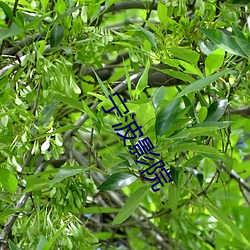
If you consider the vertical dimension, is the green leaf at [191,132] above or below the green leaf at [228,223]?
above

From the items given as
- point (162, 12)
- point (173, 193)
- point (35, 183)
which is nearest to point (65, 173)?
point (35, 183)

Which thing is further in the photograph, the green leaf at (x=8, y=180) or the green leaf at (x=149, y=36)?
the green leaf at (x=149, y=36)

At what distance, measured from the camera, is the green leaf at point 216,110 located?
89cm

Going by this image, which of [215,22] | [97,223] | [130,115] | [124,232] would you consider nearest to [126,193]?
[124,232]

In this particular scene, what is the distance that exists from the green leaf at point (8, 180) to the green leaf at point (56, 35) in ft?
0.58

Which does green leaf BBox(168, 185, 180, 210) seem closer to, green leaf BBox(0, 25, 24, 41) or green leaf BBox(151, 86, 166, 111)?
green leaf BBox(151, 86, 166, 111)

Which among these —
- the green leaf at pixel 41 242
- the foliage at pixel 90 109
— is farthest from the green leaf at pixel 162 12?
the green leaf at pixel 41 242

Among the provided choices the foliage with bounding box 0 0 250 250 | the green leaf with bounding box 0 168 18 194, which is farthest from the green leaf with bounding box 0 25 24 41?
the green leaf with bounding box 0 168 18 194

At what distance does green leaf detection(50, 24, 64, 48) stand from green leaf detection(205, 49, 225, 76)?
0.19m

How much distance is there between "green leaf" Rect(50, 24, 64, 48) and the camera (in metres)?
0.89

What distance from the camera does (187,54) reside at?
869 mm

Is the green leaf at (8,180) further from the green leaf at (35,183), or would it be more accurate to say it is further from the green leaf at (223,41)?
the green leaf at (223,41)

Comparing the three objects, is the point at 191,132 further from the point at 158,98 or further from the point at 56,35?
the point at 56,35

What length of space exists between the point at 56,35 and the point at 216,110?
230 millimetres
